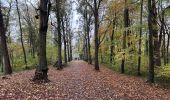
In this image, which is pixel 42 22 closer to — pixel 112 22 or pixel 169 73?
pixel 169 73

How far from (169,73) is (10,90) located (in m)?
11.0

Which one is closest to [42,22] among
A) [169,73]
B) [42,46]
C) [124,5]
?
[42,46]

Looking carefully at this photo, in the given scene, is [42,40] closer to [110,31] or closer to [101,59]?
[110,31]

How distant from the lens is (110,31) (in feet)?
153

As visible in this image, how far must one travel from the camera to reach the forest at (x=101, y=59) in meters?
13.5

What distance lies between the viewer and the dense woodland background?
19031 millimetres

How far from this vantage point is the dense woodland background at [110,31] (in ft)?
62.4

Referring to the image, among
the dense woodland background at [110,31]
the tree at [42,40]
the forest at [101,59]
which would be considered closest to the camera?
the forest at [101,59]

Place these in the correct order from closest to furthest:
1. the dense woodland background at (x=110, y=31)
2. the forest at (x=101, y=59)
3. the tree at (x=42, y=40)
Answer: the forest at (x=101, y=59)
the tree at (x=42, y=40)
the dense woodland background at (x=110, y=31)

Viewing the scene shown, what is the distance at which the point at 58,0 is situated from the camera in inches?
1228

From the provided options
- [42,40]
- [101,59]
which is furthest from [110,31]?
[42,40]

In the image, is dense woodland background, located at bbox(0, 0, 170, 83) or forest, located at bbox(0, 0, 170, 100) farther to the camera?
dense woodland background, located at bbox(0, 0, 170, 83)

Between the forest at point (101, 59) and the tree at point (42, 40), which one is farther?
the tree at point (42, 40)

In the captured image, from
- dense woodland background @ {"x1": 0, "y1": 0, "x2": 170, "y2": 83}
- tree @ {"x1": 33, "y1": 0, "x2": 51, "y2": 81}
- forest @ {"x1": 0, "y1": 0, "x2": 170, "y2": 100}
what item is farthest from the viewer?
dense woodland background @ {"x1": 0, "y1": 0, "x2": 170, "y2": 83}
